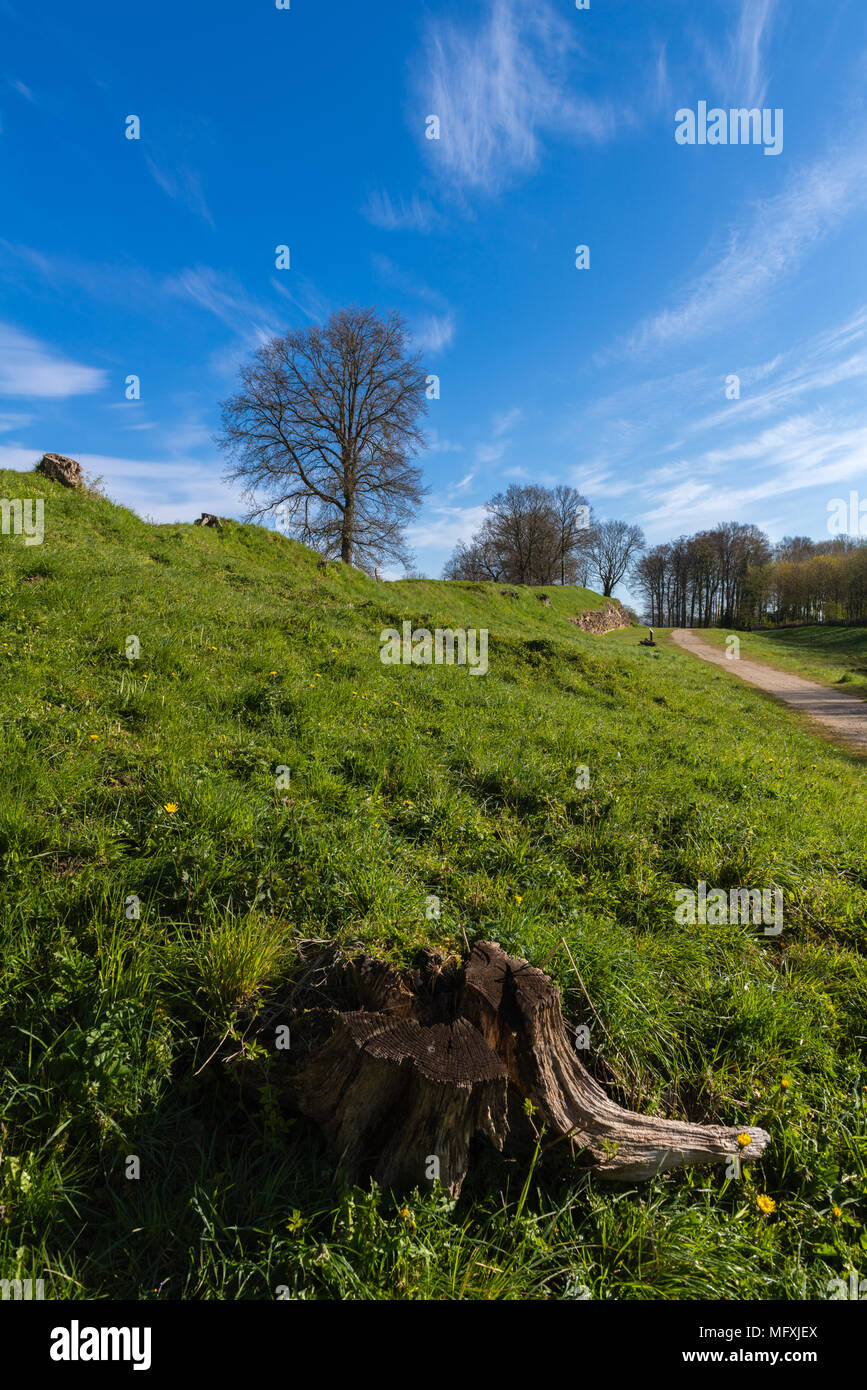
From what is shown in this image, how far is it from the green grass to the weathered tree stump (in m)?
19.7

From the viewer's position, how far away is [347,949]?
2.84 m

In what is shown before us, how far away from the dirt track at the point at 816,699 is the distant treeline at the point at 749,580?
88.3 ft

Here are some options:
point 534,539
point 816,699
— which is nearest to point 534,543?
point 534,539

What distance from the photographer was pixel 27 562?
7754 mm

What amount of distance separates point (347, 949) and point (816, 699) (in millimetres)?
17992

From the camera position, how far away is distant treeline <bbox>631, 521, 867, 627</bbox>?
167 ft

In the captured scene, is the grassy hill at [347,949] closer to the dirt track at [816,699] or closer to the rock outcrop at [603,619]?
the dirt track at [816,699]

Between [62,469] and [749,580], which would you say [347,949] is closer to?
[62,469]

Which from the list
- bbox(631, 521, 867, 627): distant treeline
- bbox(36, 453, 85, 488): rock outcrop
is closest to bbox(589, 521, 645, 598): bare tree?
bbox(631, 521, 867, 627): distant treeline

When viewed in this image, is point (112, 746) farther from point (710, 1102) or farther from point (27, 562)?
point (27, 562)

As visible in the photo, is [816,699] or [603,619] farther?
[603,619]

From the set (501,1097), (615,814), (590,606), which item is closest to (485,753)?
(615,814)

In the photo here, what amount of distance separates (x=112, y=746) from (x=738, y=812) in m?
5.79

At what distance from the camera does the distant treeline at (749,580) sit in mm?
50844
